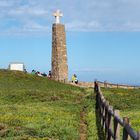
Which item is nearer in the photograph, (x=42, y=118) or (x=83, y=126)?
(x=83, y=126)

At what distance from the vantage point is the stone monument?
90.6 metres

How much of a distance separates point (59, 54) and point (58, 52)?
1.32 ft

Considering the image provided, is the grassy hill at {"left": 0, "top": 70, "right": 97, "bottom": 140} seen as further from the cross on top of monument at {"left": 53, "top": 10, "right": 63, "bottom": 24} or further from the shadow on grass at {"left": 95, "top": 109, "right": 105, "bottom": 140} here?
the cross on top of monument at {"left": 53, "top": 10, "right": 63, "bottom": 24}

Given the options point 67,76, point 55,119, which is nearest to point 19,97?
point 55,119

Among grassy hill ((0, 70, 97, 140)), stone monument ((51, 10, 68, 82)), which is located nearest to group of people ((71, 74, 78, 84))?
stone monument ((51, 10, 68, 82))

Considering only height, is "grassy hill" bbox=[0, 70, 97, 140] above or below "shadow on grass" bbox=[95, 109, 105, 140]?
above

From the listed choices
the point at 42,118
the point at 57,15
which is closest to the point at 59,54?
the point at 57,15

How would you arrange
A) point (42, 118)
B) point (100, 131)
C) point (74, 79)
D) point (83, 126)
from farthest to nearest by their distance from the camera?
1. point (74, 79)
2. point (42, 118)
3. point (83, 126)
4. point (100, 131)

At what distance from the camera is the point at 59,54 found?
→ 3568 inches

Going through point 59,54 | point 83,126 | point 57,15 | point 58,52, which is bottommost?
point 83,126

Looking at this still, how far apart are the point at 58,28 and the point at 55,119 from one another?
60368mm

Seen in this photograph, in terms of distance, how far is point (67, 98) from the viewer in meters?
50.1

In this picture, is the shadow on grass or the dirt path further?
the dirt path

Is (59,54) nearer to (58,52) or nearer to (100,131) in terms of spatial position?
(58,52)
